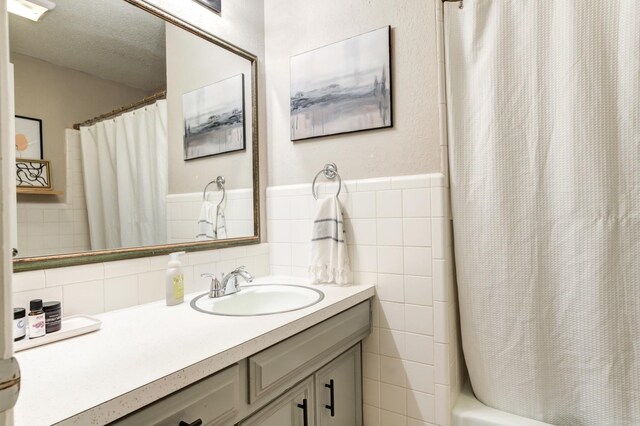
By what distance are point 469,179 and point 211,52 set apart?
1.22m

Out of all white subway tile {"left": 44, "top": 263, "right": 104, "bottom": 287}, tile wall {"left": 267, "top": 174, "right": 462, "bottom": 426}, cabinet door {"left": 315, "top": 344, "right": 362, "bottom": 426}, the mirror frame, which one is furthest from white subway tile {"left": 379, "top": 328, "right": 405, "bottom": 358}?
white subway tile {"left": 44, "top": 263, "right": 104, "bottom": 287}

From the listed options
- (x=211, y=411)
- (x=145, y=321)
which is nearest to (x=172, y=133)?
(x=145, y=321)

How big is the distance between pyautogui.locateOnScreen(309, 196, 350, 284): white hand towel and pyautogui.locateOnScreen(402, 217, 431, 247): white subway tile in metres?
A: 0.26

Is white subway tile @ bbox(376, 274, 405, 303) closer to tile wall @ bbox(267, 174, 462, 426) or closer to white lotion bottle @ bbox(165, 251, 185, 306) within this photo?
tile wall @ bbox(267, 174, 462, 426)

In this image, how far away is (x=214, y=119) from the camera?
1.52 meters

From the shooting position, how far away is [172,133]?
135cm

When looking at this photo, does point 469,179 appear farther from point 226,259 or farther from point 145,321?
point 145,321

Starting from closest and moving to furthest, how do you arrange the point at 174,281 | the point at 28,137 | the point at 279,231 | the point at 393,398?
the point at 28,137 → the point at 174,281 → the point at 393,398 → the point at 279,231

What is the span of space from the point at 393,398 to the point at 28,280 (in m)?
1.31

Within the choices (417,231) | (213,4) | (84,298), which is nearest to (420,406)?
(417,231)

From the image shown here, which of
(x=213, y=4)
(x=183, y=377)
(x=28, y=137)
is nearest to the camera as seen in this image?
(x=183, y=377)

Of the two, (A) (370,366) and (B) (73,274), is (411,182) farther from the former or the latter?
(B) (73,274)

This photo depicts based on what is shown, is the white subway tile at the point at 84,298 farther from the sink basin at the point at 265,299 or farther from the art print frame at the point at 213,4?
the art print frame at the point at 213,4

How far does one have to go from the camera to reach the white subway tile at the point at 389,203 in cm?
136
